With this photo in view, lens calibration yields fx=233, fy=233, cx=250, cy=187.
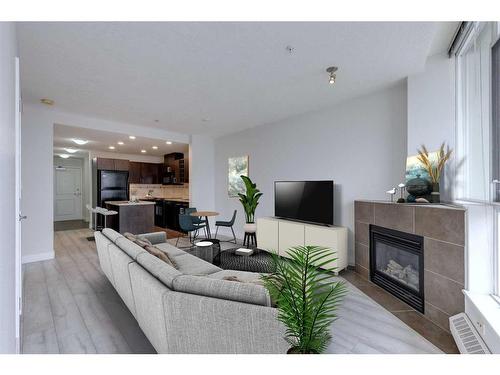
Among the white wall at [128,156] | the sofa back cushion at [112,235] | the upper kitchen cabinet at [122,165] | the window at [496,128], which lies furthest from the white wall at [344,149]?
the white wall at [128,156]

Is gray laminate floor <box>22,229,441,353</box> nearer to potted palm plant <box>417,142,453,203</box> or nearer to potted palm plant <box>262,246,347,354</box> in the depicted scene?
potted palm plant <box>262,246,347,354</box>

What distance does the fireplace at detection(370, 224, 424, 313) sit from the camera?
2.42 meters

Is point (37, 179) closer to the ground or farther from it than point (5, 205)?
farther from it

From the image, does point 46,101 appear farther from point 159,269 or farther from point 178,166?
point 178,166

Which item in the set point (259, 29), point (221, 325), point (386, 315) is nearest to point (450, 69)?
point (259, 29)

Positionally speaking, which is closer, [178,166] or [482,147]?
[482,147]

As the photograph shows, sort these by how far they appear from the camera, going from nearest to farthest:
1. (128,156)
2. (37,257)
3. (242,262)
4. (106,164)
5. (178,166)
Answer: (242,262) → (37,257) → (106,164) → (178,166) → (128,156)

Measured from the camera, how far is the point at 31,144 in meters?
3.91

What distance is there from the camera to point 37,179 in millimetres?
3959

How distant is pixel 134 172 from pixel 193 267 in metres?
6.42

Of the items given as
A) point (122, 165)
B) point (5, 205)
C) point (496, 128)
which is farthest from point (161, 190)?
point (496, 128)

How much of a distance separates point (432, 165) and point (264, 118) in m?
2.97

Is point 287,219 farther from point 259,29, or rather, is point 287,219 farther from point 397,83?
point 259,29

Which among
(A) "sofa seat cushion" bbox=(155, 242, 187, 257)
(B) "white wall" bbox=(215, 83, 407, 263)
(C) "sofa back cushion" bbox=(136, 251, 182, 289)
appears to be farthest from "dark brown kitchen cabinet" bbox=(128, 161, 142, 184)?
(C) "sofa back cushion" bbox=(136, 251, 182, 289)
